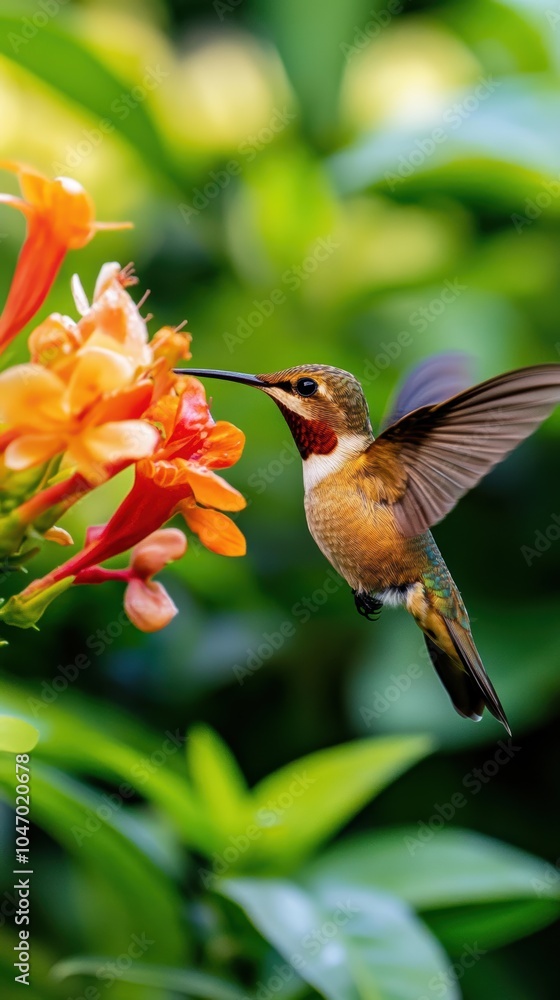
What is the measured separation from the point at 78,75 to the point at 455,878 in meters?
1.97

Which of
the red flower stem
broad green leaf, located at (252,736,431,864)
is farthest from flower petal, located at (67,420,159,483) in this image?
broad green leaf, located at (252,736,431,864)

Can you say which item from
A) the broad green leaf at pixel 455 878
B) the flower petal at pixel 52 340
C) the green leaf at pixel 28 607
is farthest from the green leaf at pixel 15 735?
the broad green leaf at pixel 455 878

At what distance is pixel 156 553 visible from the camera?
128 cm

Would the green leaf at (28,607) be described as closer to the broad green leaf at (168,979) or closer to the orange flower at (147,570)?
the orange flower at (147,570)

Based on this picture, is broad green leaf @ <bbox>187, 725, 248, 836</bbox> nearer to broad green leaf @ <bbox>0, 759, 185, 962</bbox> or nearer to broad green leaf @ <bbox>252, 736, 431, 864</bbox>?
broad green leaf @ <bbox>252, 736, 431, 864</bbox>

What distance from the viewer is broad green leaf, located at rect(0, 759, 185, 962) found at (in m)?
1.78

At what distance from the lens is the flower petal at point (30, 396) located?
966 millimetres

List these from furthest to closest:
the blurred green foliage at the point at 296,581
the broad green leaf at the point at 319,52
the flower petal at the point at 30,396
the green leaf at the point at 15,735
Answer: the broad green leaf at the point at 319,52 → the blurred green foliage at the point at 296,581 → the green leaf at the point at 15,735 → the flower petal at the point at 30,396

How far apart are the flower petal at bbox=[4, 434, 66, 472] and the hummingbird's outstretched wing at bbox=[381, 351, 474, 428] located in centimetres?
84

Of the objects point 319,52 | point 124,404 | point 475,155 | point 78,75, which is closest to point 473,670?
point 124,404

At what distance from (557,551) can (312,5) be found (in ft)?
5.77

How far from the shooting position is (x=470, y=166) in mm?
2654

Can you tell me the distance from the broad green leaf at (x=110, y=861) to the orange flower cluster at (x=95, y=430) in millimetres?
559

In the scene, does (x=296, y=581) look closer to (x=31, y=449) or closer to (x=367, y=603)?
(x=367, y=603)
